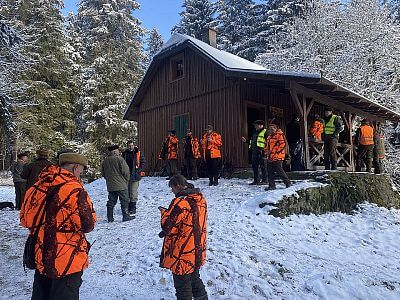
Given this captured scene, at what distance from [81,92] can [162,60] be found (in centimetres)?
1081

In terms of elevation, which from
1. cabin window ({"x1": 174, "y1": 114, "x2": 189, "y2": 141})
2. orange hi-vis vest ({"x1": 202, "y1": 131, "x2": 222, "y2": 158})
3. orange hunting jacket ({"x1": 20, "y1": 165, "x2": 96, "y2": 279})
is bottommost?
orange hunting jacket ({"x1": 20, "y1": 165, "x2": 96, "y2": 279})

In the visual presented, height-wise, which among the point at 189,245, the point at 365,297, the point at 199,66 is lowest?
the point at 365,297

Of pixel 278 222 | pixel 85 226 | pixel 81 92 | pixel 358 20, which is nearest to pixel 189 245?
pixel 85 226

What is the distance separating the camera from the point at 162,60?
17422 millimetres

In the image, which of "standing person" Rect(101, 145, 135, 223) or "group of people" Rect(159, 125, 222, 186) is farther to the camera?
"group of people" Rect(159, 125, 222, 186)

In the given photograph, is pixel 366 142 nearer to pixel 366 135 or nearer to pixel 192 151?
pixel 366 135

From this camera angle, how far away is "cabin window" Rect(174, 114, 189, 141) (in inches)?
625

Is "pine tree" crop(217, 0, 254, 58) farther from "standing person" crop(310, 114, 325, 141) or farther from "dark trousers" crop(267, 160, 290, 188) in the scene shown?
"dark trousers" crop(267, 160, 290, 188)

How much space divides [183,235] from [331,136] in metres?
8.62

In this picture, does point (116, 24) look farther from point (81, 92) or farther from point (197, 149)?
point (197, 149)

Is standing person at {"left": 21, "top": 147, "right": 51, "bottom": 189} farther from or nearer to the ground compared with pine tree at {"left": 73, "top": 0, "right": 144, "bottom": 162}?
nearer to the ground

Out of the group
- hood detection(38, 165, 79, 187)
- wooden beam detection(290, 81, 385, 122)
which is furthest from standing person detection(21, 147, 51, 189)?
wooden beam detection(290, 81, 385, 122)

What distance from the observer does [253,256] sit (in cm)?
605

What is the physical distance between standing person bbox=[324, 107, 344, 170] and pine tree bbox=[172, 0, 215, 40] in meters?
23.2
